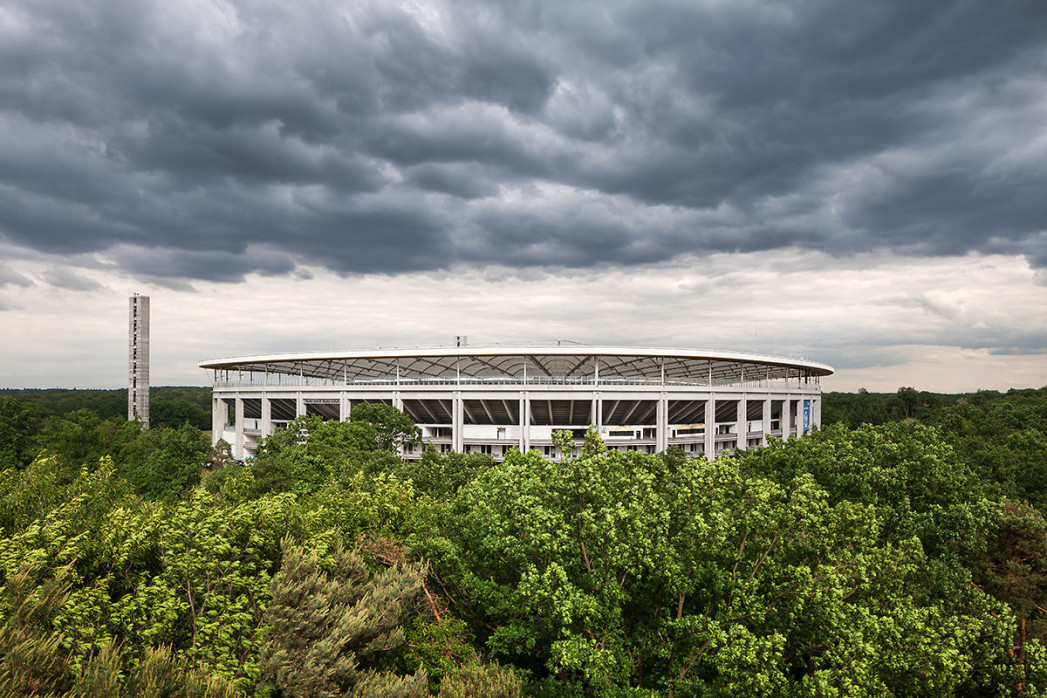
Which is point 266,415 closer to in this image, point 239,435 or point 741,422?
point 239,435

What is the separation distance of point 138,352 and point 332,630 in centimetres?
9883

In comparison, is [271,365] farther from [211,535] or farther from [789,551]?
[789,551]

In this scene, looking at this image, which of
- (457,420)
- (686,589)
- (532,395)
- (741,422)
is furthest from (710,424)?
(686,589)

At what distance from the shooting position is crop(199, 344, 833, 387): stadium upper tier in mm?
51625

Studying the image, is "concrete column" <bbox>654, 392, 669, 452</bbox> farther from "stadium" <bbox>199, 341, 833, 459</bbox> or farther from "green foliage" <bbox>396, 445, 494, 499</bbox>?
"green foliage" <bbox>396, 445, 494, 499</bbox>

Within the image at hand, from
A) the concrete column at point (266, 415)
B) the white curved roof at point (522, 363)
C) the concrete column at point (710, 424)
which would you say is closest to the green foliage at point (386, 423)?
→ the white curved roof at point (522, 363)

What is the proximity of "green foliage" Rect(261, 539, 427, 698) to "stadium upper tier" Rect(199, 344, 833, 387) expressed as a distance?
38.0m

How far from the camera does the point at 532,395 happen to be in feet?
164

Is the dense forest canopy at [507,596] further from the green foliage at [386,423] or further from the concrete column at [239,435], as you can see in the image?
the concrete column at [239,435]

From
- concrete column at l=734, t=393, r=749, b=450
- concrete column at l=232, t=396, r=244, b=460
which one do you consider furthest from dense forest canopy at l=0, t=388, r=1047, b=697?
concrete column at l=232, t=396, r=244, b=460

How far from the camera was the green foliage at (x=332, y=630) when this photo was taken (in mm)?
10023

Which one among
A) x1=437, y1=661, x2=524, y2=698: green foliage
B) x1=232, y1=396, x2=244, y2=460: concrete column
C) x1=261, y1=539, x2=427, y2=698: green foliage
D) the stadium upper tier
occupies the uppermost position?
the stadium upper tier

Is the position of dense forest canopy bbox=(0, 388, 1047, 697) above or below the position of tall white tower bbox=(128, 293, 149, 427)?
below

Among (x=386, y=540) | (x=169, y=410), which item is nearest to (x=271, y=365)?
(x=386, y=540)
